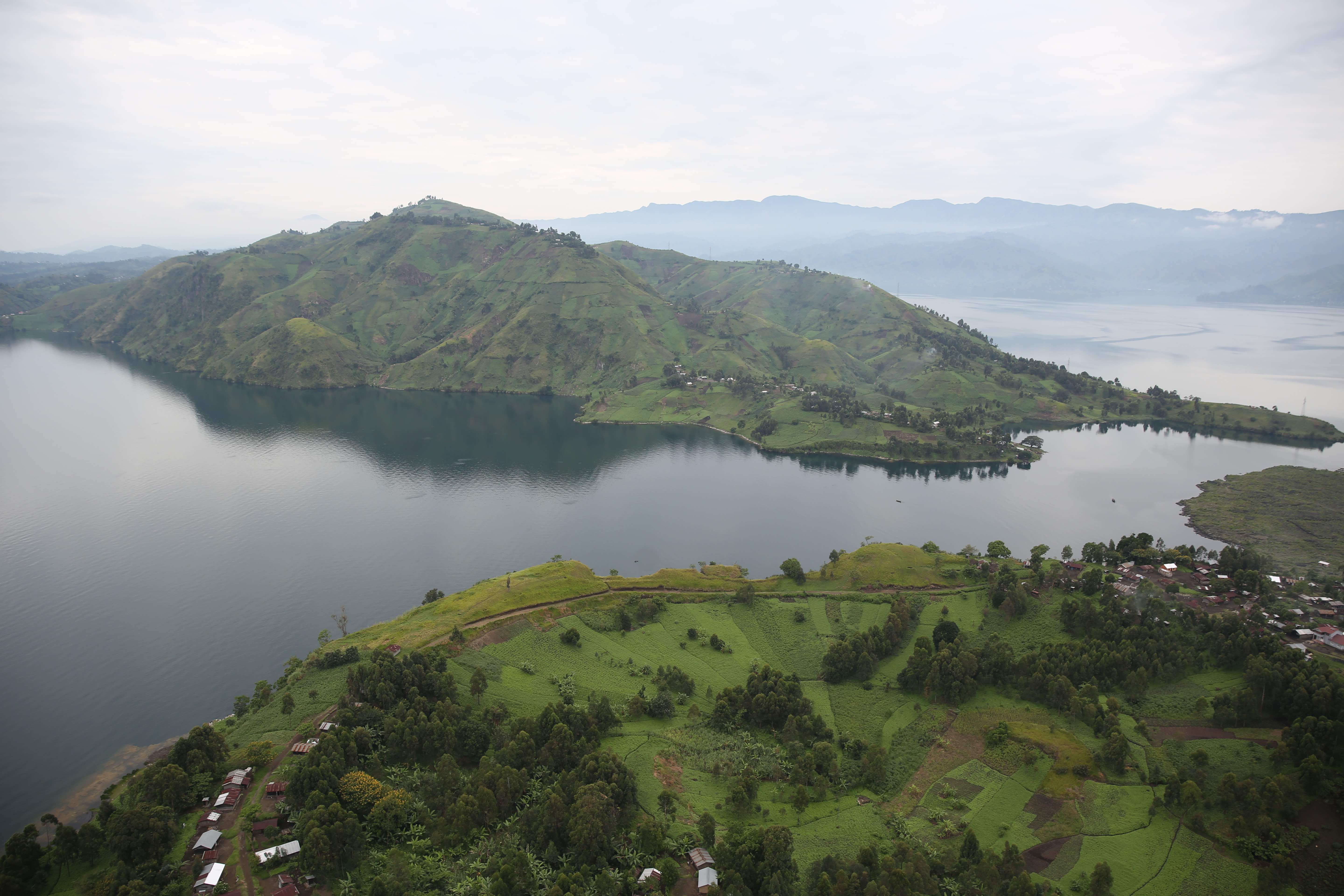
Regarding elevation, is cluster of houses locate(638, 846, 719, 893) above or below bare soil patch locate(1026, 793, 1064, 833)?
below

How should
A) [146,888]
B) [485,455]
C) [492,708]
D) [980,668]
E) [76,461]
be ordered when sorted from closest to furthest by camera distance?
[146,888] → [492,708] → [980,668] → [76,461] → [485,455]

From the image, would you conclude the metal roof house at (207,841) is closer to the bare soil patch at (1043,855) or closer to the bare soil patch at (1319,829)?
the bare soil patch at (1043,855)

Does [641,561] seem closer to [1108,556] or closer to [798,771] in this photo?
[798,771]

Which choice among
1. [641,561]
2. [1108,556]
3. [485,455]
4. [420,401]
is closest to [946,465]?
[1108,556]

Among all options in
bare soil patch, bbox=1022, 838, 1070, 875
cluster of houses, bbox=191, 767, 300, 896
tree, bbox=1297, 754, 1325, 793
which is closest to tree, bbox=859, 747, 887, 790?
bare soil patch, bbox=1022, 838, 1070, 875

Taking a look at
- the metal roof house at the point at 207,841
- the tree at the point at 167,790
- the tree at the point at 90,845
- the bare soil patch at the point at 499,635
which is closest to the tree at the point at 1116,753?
the bare soil patch at the point at 499,635

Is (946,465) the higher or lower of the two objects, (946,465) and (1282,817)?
the higher

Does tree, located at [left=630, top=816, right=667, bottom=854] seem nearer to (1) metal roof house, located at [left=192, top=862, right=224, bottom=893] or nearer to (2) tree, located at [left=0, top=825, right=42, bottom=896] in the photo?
(1) metal roof house, located at [left=192, top=862, right=224, bottom=893]
